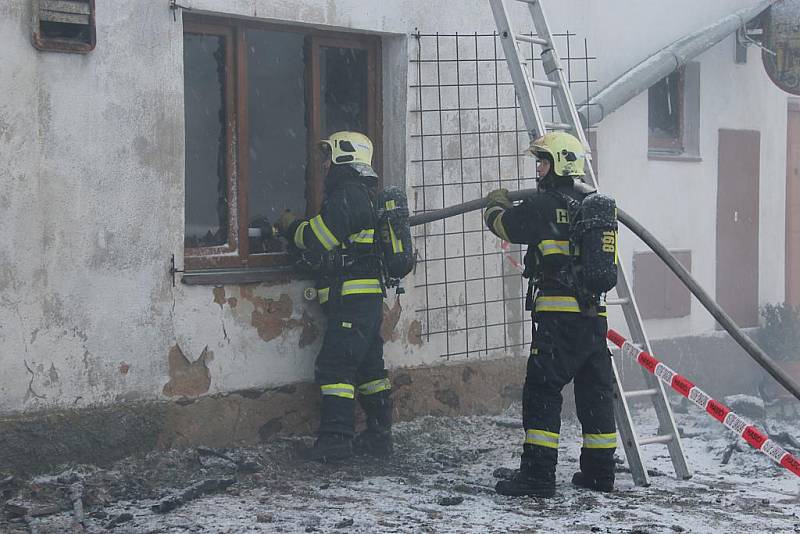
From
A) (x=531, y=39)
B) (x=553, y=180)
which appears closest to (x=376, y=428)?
(x=553, y=180)

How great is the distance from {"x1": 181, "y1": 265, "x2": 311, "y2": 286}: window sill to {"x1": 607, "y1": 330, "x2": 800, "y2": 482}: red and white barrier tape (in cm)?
203

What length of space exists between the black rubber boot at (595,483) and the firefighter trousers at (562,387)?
2cm

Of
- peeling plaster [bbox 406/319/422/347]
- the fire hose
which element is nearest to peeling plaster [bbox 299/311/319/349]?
peeling plaster [bbox 406/319/422/347]

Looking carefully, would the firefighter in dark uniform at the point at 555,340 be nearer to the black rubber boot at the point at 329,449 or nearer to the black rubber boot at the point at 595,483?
the black rubber boot at the point at 595,483

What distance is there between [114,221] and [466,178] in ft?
8.77

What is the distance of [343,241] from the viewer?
6.41 metres

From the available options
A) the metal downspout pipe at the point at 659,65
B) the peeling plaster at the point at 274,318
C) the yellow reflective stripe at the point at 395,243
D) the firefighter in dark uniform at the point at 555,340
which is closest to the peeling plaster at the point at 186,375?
the peeling plaster at the point at 274,318

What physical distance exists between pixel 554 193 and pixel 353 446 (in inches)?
81.7

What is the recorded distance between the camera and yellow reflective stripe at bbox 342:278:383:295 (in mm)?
6488

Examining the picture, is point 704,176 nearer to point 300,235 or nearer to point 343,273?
point 343,273

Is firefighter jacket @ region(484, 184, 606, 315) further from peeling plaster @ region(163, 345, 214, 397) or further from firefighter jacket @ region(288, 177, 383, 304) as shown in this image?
peeling plaster @ region(163, 345, 214, 397)

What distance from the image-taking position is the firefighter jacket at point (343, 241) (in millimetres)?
6348

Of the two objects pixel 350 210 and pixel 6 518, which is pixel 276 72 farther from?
pixel 6 518

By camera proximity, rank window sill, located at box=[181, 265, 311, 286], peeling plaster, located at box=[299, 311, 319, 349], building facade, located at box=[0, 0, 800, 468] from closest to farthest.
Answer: building facade, located at box=[0, 0, 800, 468] → window sill, located at box=[181, 265, 311, 286] → peeling plaster, located at box=[299, 311, 319, 349]
